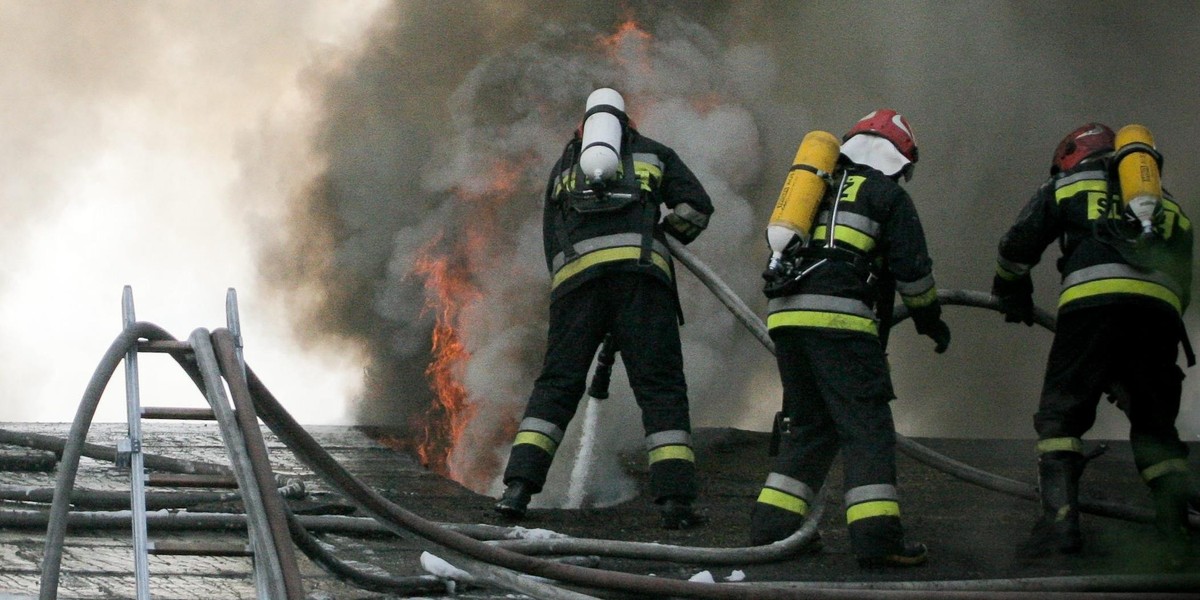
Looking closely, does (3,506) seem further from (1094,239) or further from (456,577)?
(1094,239)

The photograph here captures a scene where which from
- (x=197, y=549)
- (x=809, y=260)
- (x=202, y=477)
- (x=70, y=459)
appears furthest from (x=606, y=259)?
(x=70, y=459)

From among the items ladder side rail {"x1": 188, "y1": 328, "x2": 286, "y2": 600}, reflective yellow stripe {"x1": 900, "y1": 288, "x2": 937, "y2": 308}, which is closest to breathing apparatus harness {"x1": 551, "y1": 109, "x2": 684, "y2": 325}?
reflective yellow stripe {"x1": 900, "y1": 288, "x2": 937, "y2": 308}

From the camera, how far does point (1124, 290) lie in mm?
5383

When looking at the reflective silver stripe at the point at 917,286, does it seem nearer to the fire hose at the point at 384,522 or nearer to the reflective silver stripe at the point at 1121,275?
the reflective silver stripe at the point at 1121,275

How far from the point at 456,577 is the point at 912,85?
7.82 m

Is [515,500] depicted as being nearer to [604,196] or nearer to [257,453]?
[604,196]

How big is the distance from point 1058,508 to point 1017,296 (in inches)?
37.8

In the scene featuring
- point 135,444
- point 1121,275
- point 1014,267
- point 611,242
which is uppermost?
point 611,242

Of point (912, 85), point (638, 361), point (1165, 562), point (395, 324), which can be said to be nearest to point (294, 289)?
point (395, 324)

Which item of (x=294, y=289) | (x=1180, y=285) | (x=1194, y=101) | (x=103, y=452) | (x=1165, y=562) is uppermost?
(x=1194, y=101)

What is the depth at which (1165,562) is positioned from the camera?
5.10 metres

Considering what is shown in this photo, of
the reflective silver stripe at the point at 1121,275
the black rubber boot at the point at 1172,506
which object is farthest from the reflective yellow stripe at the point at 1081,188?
the black rubber boot at the point at 1172,506

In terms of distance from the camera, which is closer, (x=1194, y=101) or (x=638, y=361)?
(x=638, y=361)

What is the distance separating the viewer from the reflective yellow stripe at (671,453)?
5.74 m
